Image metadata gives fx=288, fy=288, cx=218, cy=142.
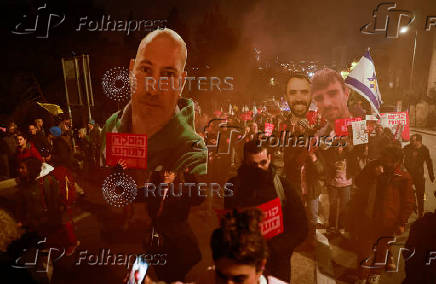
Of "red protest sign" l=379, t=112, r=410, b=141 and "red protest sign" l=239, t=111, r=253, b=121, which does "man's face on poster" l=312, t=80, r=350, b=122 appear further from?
"red protest sign" l=239, t=111, r=253, b=121

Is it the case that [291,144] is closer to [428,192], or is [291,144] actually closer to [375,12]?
[375,12]

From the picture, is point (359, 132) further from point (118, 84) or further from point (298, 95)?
point (118, 84)

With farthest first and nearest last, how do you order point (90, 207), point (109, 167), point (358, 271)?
point (90, 207) → point (109, 167) → point (358, 271)

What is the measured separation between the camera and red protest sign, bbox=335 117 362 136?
6.66 meters

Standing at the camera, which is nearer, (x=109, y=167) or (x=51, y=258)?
(x=51, y=258)

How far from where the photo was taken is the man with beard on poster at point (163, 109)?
209 inches

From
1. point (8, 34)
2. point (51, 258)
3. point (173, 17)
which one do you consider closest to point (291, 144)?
point (173, 17)

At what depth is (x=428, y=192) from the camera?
7.67 meters

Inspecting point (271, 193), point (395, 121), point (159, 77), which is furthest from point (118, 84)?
point (395, 121)

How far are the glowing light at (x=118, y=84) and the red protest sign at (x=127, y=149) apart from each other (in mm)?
745

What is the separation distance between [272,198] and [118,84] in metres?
3.74

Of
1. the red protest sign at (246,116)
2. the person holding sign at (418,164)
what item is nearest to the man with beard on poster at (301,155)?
the person holding sign at (418,164)

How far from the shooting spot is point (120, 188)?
587 centimetres

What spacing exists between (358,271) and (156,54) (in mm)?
4968
